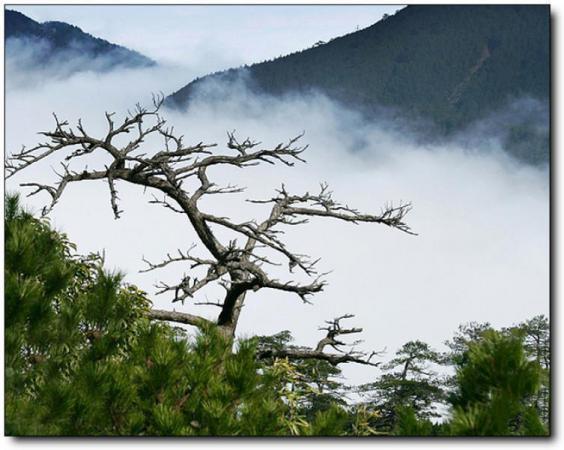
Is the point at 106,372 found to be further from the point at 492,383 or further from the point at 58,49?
the point at 58,49

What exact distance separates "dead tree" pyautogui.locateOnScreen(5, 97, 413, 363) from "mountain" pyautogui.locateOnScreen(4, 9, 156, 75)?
13.3 inches

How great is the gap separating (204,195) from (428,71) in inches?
54.3

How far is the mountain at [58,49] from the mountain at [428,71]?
42cm

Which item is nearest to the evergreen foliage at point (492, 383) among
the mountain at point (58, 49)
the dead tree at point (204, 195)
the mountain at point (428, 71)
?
the mountain at point (428, 71)

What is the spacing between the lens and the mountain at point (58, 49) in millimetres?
4504

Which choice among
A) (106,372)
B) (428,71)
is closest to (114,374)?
(106,372)

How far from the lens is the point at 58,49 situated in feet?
15.9

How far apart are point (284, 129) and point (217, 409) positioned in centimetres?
245

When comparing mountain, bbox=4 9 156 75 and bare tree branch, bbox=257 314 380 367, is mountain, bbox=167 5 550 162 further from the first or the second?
bare tree branch, bbox=257 314 380 367

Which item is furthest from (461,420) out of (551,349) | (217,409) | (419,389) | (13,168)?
(13,168)

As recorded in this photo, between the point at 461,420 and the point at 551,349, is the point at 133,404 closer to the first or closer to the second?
the point at 461,420

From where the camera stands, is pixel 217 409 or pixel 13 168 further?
pixel 13 168

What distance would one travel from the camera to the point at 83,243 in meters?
4.99

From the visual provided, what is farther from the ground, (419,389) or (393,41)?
(393,41)
